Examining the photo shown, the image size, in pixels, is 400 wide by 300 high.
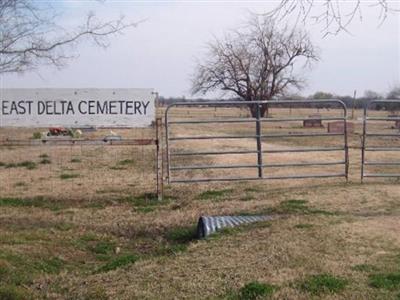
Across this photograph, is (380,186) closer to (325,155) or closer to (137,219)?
(137,219)

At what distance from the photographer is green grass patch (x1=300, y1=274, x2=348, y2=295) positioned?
5605mm

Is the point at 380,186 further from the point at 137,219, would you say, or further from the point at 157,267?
the point at 157,267

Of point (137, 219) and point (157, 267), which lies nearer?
point (157, 267)

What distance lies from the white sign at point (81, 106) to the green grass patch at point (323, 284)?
23.0 feet

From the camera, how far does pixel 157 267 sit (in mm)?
6625

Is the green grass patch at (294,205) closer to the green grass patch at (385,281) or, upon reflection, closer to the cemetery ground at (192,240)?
the cemetery ground at (192,240)

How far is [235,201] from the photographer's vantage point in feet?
36.4

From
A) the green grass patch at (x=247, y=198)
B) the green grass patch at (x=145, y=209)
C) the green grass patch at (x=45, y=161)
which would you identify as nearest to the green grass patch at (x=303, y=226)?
the green grass patch at (x=247, y=198)

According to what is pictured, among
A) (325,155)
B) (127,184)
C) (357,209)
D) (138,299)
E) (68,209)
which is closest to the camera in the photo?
(138,299)

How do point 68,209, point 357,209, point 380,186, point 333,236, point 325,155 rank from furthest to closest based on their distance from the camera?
point 325,155
point 380,186
point 68,209
point 357,209
point 333,236

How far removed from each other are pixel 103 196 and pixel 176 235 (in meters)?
3.41

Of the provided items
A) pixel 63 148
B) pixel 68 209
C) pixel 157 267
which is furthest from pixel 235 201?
pixel 63 148

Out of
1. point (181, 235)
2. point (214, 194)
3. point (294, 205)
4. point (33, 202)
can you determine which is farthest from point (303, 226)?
point (33, 202)

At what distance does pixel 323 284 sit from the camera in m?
5.74
